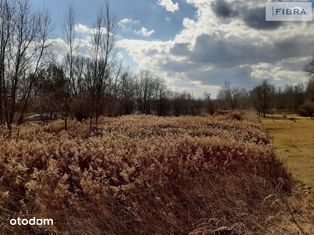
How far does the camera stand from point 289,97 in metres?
75.0

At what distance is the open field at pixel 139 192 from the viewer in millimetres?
5305

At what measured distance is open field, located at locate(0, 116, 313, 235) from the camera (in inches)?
209

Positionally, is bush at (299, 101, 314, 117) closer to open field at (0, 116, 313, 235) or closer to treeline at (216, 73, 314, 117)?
treeline at (216, 73, 314, 117)

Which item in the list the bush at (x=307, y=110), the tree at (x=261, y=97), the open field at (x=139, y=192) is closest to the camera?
the open field at (x=139, y=192)

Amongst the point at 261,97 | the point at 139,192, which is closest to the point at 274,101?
the point at 261,97

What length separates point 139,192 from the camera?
6.12 metres

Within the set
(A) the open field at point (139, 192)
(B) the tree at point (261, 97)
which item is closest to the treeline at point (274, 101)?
(B) the tree at point (261, 97)

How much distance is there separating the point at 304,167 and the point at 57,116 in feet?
87.2

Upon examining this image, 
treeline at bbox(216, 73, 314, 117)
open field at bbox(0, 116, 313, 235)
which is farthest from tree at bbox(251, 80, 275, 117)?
open field at bbox(0, 116, 313, 235)

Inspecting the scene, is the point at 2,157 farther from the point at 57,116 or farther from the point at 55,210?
the point at 57,116

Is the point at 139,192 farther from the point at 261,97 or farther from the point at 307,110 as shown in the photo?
the point at 261,97

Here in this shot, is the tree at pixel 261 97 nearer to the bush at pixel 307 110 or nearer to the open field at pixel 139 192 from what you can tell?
the bush at pixel 307 110

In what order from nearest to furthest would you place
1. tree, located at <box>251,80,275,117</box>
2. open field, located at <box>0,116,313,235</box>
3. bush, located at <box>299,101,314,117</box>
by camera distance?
open field, located at <box>0,116,313,235</box>
bush, located at <box>299,101,314,117</box>
tree, located at <box>251,80,275,117</box>

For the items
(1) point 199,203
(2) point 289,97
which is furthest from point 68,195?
(2) point 289,97
